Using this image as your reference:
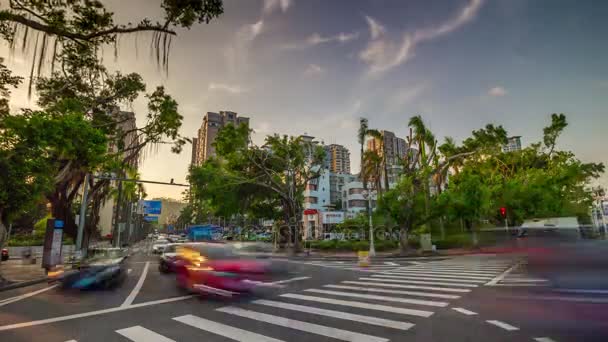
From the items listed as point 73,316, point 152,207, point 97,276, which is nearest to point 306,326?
point 73,316

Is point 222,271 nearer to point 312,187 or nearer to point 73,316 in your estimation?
point 73,316


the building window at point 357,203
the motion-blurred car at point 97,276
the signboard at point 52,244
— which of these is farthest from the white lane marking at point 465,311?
the building window at point 357,203

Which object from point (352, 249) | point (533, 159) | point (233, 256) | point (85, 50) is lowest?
point (352, 249)

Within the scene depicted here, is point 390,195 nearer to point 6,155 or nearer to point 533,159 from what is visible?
point 6,155

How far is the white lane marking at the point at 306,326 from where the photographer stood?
197 inches

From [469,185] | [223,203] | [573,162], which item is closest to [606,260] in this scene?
[469,185]

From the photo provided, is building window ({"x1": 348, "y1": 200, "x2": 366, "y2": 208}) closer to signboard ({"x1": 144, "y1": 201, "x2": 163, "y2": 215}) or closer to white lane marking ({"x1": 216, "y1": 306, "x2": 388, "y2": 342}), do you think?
signboard ({"x1": 144, "y1": 201, "x2": 163, "y2": 215})

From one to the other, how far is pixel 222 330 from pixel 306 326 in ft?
5.17

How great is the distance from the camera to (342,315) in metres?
6.52

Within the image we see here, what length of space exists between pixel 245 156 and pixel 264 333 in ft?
97.6

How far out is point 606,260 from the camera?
6340 mm

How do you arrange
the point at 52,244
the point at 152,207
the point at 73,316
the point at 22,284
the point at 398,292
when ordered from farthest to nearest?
the point at 152,207
the point at 52,244
the point at 22,284
the point at 398,292
the point at 73,316

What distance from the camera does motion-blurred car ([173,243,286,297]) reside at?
8445 mm

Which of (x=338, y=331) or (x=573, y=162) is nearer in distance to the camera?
(x=338, y=331)
